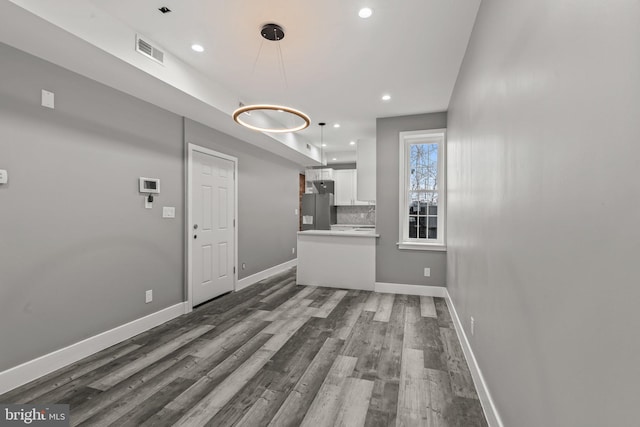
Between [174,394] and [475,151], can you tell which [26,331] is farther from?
[475,151]

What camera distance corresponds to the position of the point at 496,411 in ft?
5.41

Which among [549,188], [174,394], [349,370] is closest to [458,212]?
[349,370]

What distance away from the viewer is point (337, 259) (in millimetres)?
4867

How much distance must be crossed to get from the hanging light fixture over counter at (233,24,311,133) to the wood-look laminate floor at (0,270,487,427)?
7.17ft

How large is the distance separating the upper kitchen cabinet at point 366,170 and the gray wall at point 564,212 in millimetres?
3361

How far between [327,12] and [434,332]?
10.3 feet

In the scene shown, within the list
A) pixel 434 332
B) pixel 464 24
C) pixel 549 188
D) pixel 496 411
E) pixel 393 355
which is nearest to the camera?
pixel 549 188

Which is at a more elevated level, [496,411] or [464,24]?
[464,24]

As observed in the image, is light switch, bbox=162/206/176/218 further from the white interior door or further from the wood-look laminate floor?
the wood-look laminate floor

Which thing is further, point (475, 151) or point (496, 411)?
point (475, 151)

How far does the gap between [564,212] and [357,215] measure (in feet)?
23.6

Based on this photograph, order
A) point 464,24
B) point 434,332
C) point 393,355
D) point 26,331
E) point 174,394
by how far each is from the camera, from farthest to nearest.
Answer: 1. point 434,332
2. point 393,355
3. point 464,24
4. point 26,331
5. point 174,394

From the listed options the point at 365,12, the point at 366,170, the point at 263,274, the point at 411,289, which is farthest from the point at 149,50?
the point at 411,289

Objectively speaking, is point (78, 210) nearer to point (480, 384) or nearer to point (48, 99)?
point (48, 99)
